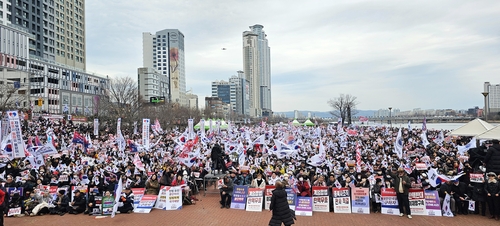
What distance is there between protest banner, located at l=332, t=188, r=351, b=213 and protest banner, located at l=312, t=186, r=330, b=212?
0.27 m

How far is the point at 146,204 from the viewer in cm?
1234

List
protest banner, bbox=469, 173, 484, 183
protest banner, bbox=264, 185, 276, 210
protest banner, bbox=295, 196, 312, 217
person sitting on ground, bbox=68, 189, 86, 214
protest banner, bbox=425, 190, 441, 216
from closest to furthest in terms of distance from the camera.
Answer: protest banner, bbox=469, 173, 484, 183
protest banner, bbox=425, 190, 441, 216
protest banner, bbox=295, 196, 312, 217
person sitting on ground, bbox=68, 189, 86, 214
protest banner, bbox=264, 185, 276, 210

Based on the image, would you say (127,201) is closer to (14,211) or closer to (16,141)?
(14,211)

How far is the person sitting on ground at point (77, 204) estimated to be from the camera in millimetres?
12016

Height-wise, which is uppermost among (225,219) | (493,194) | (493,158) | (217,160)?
(493,158)

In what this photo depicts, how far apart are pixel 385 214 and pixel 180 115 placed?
64777 millimetres

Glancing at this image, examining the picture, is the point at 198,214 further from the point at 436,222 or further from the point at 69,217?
the point at 436,222

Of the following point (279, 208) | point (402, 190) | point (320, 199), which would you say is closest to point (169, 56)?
point (320, 199)

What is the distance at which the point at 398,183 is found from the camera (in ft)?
36.5

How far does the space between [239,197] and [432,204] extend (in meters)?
6.66

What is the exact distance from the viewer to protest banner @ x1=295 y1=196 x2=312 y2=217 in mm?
11542

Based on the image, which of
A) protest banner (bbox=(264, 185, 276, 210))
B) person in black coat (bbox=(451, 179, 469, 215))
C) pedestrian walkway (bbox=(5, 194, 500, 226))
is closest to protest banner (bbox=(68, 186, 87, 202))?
pedestrian walkway (bbox=(5, 194, 500, 226))

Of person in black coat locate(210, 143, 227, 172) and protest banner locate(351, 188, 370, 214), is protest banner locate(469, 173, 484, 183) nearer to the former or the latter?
protest banner locate(351, 188, 370, 214)

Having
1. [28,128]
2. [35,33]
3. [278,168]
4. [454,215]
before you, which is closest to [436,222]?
[454,215]
